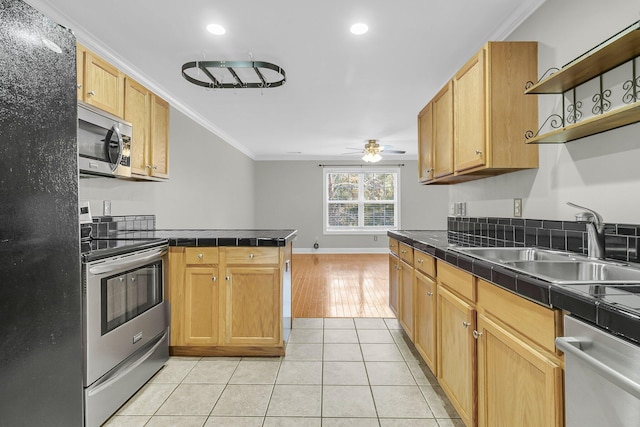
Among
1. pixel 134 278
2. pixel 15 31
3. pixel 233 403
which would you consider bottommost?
pixel 233 403

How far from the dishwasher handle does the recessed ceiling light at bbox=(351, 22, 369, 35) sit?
2306mm

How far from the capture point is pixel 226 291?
7.92 feet

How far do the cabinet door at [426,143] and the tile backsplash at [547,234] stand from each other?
1.78ft

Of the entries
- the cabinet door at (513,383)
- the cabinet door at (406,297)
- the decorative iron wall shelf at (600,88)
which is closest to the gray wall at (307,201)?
the cabinet door at (406,297)

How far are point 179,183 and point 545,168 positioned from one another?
12.4 ft

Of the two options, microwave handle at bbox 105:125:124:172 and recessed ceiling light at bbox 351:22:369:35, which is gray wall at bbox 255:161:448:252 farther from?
microwave handle at bbox 105:125:124:172

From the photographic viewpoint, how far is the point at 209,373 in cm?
224

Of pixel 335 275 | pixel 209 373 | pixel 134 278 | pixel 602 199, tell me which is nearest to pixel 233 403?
pixel 209 373

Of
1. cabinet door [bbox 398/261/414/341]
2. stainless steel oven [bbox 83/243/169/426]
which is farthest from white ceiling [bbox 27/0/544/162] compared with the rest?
cabinet door [bbox 398/261/414/341]

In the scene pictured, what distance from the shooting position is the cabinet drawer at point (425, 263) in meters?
1.97

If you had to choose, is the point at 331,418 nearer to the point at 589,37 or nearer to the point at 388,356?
the point at 388,356

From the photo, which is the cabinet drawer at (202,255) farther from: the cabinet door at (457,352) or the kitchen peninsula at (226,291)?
the cabinet door at (457,352)

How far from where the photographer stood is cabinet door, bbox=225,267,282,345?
7.93 feet

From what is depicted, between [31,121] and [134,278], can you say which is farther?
[134,278]
